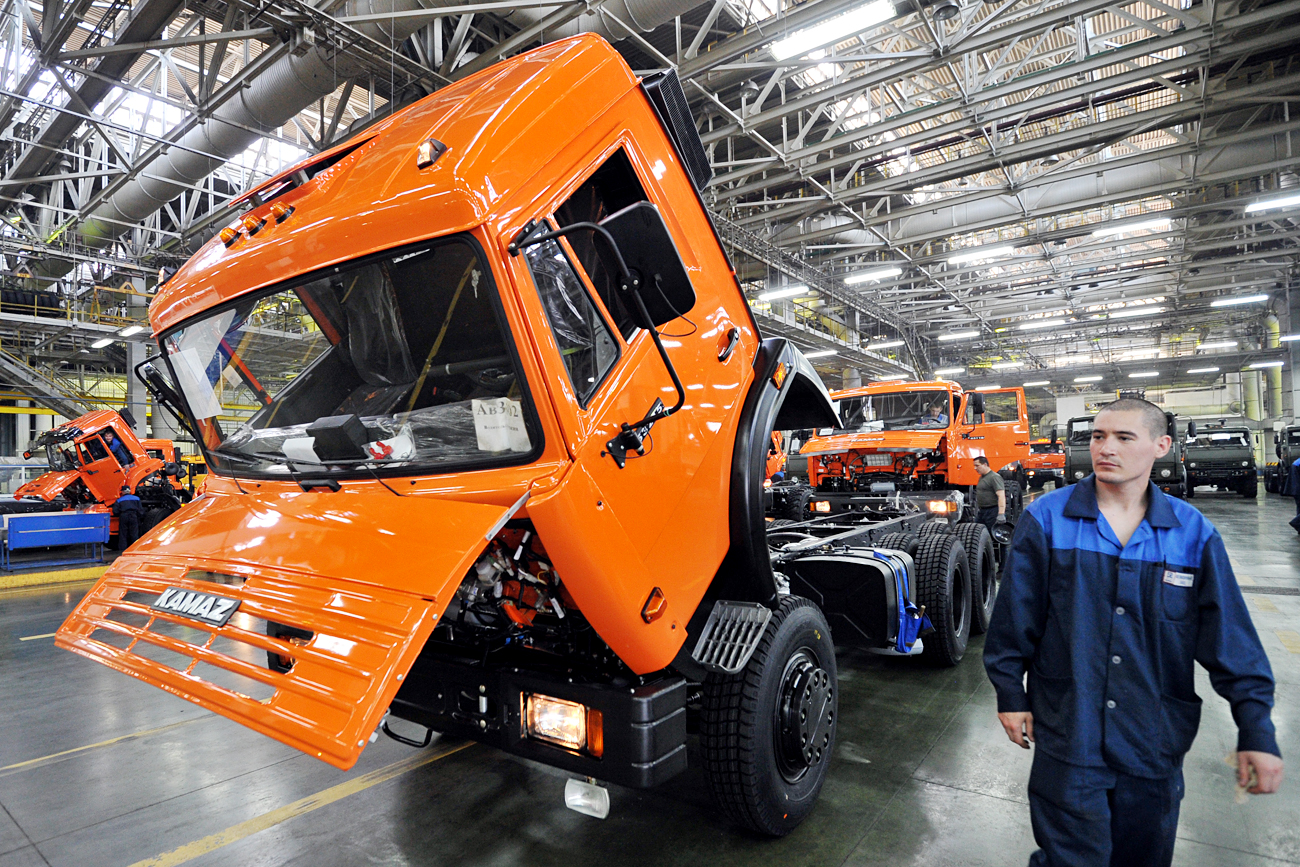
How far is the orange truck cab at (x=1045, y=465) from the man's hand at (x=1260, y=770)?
23.4 m

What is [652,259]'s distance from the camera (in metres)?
2.07

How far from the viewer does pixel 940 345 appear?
30516mm

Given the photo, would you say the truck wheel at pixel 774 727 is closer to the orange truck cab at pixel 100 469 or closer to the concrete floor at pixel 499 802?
the concrete floor at pixel 499 802

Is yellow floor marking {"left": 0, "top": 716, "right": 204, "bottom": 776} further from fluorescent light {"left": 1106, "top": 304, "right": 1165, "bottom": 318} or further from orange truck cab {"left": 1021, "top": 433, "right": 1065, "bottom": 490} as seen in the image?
fluorescent light {"left": 1106, "top": 304, "right": 1165, "bottom": 318}

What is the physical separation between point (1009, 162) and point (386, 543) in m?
13.5

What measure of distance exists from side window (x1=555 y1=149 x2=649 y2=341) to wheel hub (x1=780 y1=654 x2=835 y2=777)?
1673mm

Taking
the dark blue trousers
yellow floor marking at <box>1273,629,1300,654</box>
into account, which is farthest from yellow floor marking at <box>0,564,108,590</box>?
yellow floor marking at <box>1273,629,1300,654</box>

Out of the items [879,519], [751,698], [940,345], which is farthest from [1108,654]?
[940,345]

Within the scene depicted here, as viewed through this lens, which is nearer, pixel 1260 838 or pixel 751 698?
pixel 751 698

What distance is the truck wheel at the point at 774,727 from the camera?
8.66ft

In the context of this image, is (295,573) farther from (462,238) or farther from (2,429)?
(2,429)

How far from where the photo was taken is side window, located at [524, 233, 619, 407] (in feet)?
6.98

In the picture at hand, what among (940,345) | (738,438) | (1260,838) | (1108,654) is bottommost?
(1260,838)

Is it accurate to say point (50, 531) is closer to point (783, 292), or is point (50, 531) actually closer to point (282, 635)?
point (282, 635)
